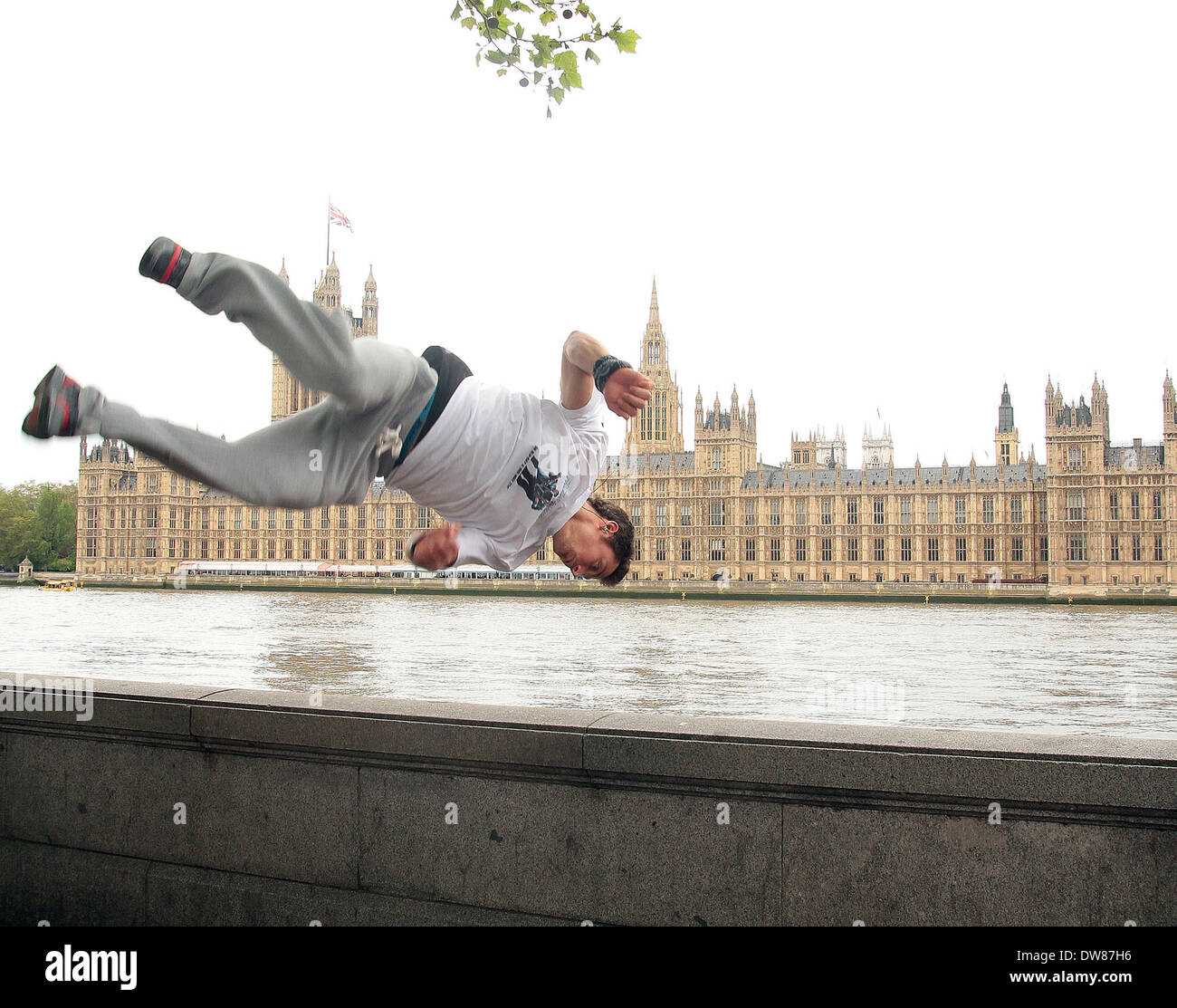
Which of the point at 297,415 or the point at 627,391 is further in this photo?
the point at 297,415

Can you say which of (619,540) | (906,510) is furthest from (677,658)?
(906,510)

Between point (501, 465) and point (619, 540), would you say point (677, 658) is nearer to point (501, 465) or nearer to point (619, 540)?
point (619, 540)

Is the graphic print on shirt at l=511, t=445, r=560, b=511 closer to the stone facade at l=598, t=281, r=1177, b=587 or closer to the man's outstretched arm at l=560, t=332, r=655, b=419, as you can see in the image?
the man's outstretched arm at l=560, t=332, r=655, b=419

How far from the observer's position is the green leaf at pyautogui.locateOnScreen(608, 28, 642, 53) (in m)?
2.01

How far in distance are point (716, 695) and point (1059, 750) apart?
30.3 feet

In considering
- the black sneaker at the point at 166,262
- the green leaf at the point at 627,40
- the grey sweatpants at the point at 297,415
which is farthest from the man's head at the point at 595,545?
the green leaf at the point at 627,40

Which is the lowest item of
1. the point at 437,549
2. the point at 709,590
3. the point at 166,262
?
the point at 709,590

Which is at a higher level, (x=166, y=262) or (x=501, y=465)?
(x=166, y=262)

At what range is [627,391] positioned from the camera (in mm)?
1651

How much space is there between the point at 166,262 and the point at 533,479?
0.63m

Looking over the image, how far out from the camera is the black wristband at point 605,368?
66.2 inches

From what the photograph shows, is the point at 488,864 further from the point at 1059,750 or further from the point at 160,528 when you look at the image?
the point at 160,528
